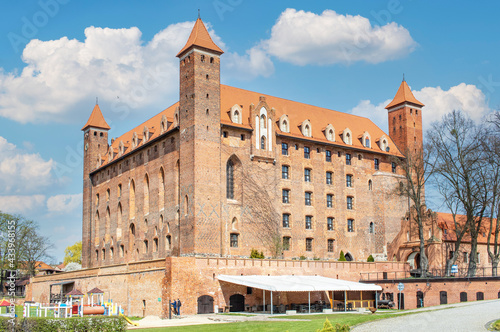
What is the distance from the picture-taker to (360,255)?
164 ft

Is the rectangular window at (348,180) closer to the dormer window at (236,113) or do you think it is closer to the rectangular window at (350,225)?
the rectangular window at (350,225)

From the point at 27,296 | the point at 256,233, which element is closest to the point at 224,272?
the point at 256,233

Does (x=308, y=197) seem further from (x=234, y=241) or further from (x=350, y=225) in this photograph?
(x=234, y=241)

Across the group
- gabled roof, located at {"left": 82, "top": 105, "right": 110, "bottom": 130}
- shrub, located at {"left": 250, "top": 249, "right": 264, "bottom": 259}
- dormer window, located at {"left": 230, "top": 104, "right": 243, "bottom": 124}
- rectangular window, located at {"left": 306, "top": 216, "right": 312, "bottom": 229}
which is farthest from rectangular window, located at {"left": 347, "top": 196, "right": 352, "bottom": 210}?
gabled roof, located at {"left": 82, "top": 105, "right": 110, "bottom": 130}

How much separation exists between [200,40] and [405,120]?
23.6 m

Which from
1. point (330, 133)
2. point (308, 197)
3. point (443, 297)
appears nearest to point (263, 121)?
point (308, 197)

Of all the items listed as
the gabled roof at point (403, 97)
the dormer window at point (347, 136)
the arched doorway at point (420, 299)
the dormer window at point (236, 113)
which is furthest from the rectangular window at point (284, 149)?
the gabled roof at point (403, 97)

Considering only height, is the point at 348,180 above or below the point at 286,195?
above

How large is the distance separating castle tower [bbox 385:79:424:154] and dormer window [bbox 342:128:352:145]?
6710mm

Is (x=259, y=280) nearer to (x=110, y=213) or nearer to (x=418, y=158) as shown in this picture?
(x=418, y=158)

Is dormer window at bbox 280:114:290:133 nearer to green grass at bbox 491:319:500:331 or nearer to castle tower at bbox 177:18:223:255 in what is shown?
castle tower at bbox 177:18:223:255

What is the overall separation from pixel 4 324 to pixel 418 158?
35658mm

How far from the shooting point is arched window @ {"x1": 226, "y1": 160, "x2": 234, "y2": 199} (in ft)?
141

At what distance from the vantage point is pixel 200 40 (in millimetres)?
42594
